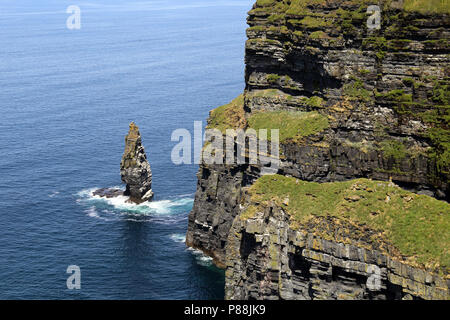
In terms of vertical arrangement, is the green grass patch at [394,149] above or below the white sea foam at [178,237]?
above

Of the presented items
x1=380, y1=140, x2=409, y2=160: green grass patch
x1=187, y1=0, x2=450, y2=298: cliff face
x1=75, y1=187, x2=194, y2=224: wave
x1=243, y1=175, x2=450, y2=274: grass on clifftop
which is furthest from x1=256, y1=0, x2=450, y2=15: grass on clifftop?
x1=75, y1=187, x2=194, y2=224: wave

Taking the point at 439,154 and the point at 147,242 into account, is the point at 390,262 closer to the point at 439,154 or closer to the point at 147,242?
the point at 439,154

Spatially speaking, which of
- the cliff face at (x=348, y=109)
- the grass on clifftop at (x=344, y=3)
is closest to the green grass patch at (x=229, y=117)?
the cliff face at (x=348, y=109)

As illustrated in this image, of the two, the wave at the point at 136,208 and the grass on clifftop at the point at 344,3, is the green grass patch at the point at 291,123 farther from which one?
the wave at the point at 136,208

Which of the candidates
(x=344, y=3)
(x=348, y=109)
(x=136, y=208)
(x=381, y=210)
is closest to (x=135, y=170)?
(x=136, y=208)

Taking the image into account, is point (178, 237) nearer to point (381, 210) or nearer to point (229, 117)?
point (229, 117)

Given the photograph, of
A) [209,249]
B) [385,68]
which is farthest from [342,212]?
[209,249]
